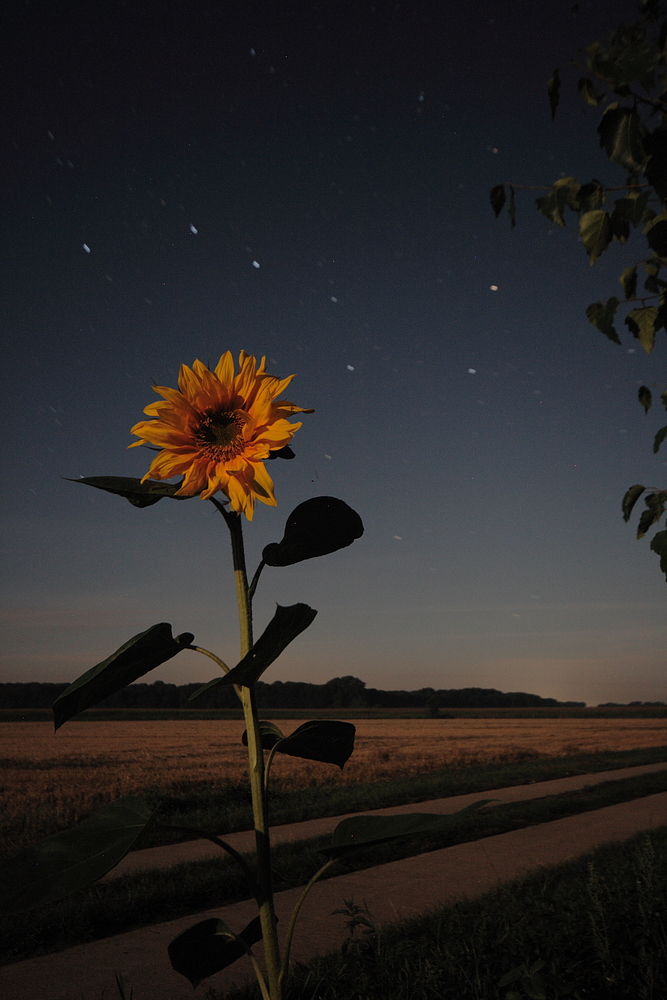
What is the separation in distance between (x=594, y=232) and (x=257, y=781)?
2769 millimetres

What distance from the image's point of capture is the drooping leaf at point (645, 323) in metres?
3.29

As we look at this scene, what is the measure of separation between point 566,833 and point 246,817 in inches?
185

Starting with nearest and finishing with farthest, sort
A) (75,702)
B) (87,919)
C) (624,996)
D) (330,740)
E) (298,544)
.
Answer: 1. (75,702)
2. (298,544)
3. (330,740)
4. (624,996)
5. (87,919)

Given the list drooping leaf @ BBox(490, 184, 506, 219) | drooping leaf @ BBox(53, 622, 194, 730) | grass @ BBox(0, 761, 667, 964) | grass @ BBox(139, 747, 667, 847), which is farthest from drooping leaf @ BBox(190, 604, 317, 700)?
grass @ BBox(139, 747, 667, 847)

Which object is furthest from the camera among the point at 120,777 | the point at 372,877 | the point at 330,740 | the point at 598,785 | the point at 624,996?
the point at 120,777

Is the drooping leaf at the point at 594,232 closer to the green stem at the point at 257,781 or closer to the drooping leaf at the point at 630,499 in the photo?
the drooping leaf at the point at 630,499

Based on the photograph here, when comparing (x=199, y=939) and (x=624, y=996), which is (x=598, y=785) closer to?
(x=624, y=996)

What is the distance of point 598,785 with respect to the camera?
1546 cm

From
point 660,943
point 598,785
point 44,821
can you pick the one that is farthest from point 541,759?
point 660,943

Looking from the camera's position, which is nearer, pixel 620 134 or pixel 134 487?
pixel 134 487

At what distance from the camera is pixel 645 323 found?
3326 mm

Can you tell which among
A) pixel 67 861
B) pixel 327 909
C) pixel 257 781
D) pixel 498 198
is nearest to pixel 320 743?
pixel 257 781

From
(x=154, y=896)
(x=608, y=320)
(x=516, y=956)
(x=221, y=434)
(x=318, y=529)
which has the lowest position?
(x=154, y=896)

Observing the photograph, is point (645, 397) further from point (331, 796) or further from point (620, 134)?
point (331, 796)
